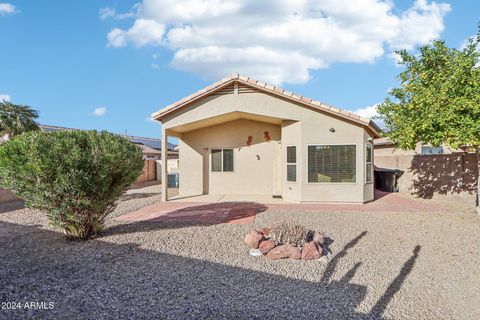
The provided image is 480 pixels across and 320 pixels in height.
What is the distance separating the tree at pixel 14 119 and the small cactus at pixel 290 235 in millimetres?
16543

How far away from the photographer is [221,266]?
208 inches

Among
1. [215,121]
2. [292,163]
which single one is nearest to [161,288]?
[292,163]

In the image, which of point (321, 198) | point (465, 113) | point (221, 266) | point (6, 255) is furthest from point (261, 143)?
point (6, 255)

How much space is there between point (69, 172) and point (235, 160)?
31.5ft

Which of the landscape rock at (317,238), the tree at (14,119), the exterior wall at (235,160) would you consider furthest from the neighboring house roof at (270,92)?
the tree at (14,119)

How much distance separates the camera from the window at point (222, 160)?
48.9ft

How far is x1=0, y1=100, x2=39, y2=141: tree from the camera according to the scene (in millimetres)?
15414

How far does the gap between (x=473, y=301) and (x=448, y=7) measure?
12542mm

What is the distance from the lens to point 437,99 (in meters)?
9.66

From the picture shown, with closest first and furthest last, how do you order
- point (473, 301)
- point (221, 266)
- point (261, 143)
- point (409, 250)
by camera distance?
1. point (473, 301)
2. point (221, 266)
3. point (409, 250)
4. point (261, 143)

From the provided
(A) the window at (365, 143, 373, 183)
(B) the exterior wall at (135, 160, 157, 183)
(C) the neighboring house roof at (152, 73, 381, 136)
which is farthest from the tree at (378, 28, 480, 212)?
(B) the exterior wall at (135, 160, 157, 183)

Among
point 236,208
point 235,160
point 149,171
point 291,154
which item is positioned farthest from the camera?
point 149,171

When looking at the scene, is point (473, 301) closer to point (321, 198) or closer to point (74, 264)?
point (74, 264)

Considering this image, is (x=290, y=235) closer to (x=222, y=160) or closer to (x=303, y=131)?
(x=303, y=131)
